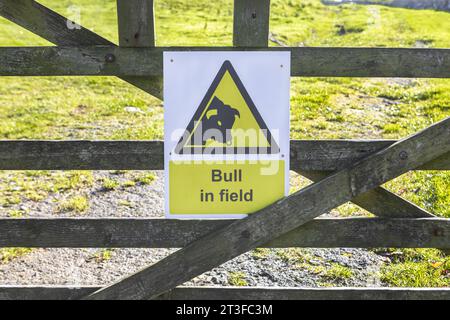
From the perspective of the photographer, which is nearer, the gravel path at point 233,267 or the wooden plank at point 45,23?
the wooden plank at point 45,23

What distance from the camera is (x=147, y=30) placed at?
349 centimetres

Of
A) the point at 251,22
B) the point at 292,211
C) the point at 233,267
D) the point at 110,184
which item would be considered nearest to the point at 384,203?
the point at 292,211

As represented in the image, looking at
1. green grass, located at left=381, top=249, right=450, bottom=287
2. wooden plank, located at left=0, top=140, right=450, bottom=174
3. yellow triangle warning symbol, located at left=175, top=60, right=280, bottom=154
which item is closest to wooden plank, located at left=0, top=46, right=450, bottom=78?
yellow triangle warning symbol, located at left=175, top=60, right=280, bottom=154

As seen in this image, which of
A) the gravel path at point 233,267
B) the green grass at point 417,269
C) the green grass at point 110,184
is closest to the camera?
the green grass at point 417,269

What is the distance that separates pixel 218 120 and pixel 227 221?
0.74m

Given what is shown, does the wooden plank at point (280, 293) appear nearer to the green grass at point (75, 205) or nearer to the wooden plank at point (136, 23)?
the wooden plank at point (136, 23)

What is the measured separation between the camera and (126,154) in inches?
148

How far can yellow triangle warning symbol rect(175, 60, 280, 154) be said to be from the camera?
3449mm

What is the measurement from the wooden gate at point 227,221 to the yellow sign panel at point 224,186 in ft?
0.38

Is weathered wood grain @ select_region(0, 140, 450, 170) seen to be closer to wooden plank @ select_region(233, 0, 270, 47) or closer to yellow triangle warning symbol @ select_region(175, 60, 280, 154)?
yellow triangle warning symbol @ select_region(175, 60, 280, 154)

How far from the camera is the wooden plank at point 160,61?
3479mm

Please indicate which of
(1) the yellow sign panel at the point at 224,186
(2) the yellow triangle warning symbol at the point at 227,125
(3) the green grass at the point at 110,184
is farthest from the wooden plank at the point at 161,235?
(3) the green grass at the point at 110,184

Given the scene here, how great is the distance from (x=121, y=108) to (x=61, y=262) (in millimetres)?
7809

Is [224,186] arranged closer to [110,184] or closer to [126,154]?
[126,154]
